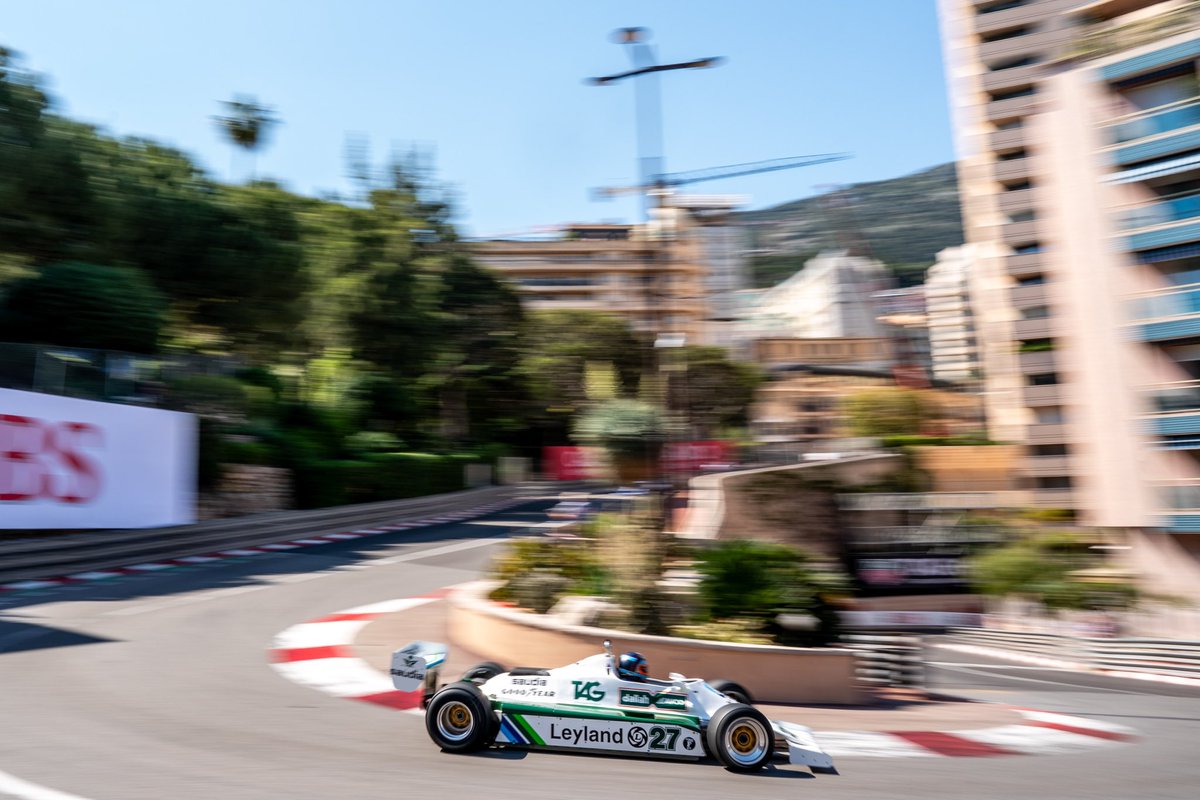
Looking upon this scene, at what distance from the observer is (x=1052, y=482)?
162ft

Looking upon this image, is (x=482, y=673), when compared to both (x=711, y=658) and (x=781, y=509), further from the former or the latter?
(x=781, y=509)

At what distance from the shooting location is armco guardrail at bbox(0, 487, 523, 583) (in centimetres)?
1451

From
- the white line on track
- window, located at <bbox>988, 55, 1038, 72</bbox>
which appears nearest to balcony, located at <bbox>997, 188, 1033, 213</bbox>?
window, located at <bbox>988, 55, 1038, 72</bbox>

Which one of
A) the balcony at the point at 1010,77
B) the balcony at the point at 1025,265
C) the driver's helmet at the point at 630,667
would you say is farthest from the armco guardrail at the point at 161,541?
the balcony at the point at 1010,77

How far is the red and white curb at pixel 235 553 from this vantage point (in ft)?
46.6

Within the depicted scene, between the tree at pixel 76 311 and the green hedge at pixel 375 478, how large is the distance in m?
6.64

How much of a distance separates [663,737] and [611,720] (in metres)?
0.41

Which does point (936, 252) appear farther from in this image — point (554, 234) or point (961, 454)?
point (961, 454)

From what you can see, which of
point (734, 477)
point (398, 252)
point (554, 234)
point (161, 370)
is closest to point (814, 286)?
point (554, 234)

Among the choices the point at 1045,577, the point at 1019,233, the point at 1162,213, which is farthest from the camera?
the point at 1019,233

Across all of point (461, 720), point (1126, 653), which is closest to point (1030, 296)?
point (1126, 653)

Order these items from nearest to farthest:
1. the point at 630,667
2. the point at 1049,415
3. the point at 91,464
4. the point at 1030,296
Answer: the point at 630,667 → the point at 91,464 → the point at 1049,415 → the point at 1030,296

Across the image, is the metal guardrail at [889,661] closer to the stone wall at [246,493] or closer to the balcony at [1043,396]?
the stone wall at [246,493]

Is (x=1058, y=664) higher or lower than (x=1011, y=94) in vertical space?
lower
